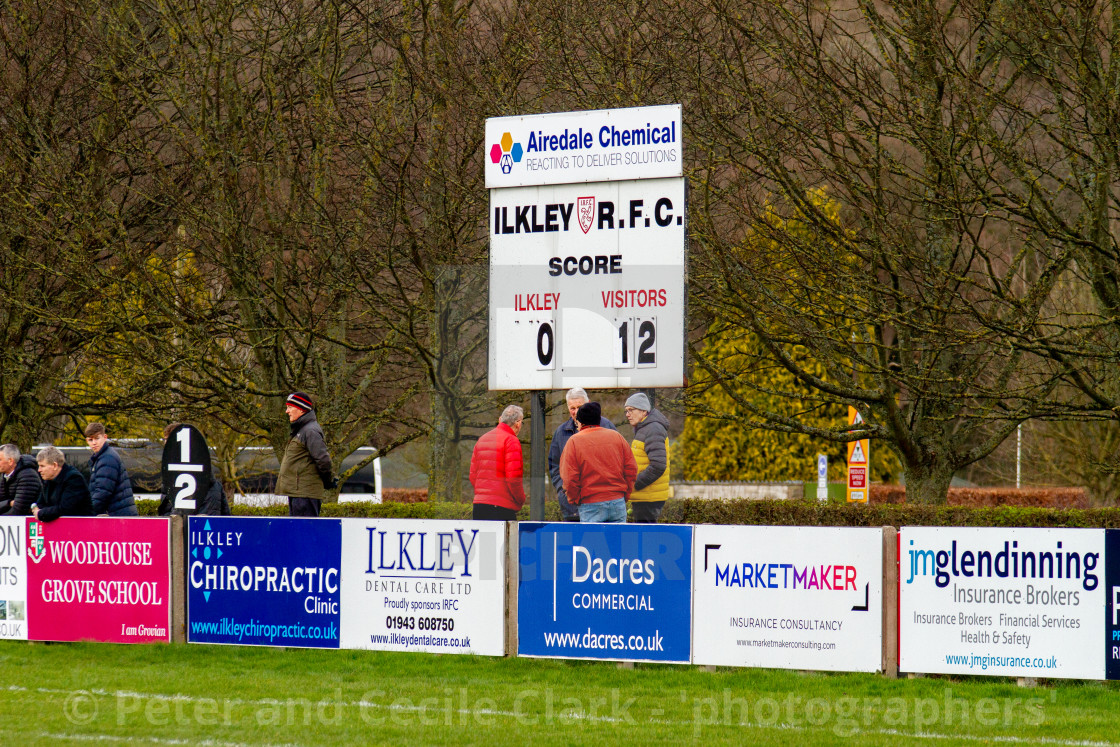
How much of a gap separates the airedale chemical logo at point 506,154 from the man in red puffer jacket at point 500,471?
85.6 inches

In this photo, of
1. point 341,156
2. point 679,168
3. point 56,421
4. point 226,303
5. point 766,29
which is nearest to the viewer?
point 679,168

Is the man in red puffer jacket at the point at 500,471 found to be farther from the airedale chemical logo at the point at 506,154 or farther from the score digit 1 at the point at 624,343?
the airedale chemical logo at the point at 506,154

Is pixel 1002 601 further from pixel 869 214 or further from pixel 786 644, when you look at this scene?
pixel 869 214

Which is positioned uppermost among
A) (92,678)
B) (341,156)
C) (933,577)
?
(341,156)

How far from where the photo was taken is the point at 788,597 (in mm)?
10117

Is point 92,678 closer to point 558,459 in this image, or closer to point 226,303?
point 558,459

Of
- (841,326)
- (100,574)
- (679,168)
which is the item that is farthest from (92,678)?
(841,326)

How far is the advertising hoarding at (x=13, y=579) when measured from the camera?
1197cm

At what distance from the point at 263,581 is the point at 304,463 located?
1.37 metres

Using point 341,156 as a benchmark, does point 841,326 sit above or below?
below

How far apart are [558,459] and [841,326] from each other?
3.53 m

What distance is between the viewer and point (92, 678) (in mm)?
9875

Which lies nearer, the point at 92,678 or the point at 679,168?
the point at 92,678

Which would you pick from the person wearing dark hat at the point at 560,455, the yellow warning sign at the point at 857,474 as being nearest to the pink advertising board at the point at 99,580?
the person wearing dark hat at the point at 560,455
